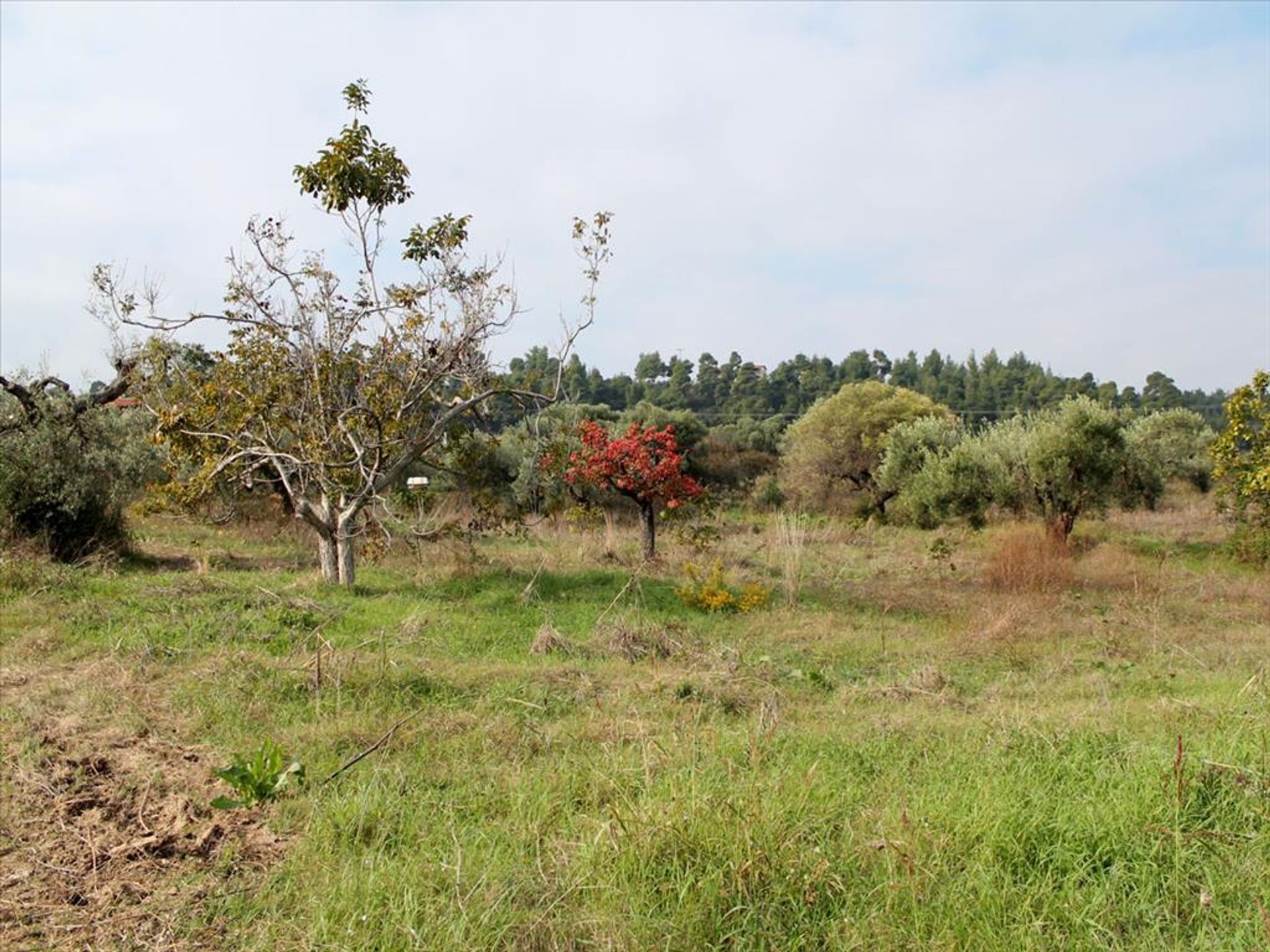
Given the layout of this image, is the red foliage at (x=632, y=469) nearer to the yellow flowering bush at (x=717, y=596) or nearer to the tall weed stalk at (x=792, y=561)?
the tall weed stalk at (x=792, y=561)

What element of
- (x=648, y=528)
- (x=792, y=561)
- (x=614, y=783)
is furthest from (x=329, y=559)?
(x=614, y=783)

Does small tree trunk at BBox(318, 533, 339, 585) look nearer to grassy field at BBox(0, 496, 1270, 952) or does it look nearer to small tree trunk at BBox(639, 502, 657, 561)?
grassy field at BBox(0, 496, 1270, 952)

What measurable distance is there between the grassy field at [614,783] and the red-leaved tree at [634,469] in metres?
4.27

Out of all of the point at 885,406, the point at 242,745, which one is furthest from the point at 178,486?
the point at 885,406

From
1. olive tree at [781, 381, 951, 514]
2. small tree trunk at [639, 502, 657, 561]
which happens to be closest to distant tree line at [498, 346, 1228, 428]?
olive tree at [781, 381, 951, 514]

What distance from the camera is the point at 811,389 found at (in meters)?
60.5

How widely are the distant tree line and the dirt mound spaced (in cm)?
4240

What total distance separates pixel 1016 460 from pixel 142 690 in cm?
1793

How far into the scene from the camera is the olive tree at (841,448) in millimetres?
30469

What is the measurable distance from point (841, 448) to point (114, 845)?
2901 cm

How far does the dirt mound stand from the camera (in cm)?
300

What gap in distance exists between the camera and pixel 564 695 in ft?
19.1

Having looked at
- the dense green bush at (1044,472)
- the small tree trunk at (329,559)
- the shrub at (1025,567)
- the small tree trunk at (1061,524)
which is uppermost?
the dense green bush at (1044,472)

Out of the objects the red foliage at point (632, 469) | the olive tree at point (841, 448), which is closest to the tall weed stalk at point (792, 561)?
the red foliage at point (632, 469)
